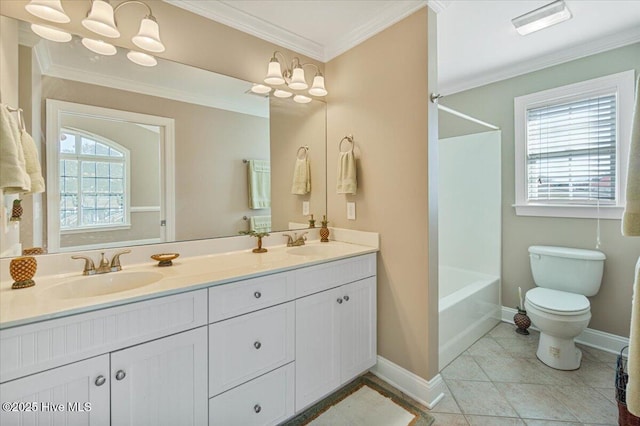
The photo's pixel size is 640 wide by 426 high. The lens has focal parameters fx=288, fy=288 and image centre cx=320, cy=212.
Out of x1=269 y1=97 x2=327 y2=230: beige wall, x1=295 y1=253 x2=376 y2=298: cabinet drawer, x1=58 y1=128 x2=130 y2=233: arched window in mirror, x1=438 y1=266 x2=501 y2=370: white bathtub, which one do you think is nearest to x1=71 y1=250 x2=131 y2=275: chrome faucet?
x1=58 y1=128 x2=130 y2=233: arched window in mirror

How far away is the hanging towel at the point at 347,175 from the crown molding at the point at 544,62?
1.76 m

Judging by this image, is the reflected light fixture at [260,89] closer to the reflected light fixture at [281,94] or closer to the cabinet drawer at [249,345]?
the reflected light fixture at [281,94]

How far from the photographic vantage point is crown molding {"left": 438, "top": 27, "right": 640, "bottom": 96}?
2.16m

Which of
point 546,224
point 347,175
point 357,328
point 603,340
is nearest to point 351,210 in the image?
point 347,175

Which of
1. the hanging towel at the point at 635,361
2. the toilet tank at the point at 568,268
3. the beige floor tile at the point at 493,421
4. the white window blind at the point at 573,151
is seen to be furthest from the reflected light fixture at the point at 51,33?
the toilet tank at the point at 568,268

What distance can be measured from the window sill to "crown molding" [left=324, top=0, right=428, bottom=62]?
2.00 metres

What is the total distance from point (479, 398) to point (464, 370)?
0.29 metres

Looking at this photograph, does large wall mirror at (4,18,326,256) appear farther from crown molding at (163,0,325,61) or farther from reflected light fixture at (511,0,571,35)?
reflected light fixture at (511,0,571,35)

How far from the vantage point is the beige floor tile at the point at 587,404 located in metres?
1.59

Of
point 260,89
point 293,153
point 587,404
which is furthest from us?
point 293,153

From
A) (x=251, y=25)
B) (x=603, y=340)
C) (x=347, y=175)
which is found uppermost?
(x=251, y=25)

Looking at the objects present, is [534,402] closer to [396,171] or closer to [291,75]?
[396,171]

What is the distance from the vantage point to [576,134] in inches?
95.5

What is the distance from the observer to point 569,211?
2.43m
